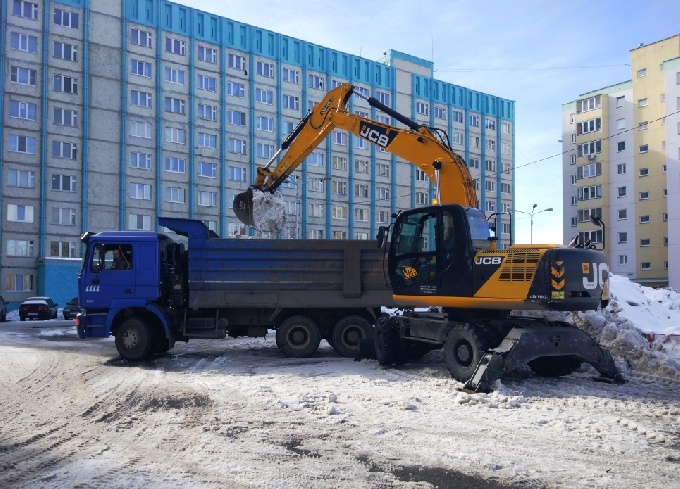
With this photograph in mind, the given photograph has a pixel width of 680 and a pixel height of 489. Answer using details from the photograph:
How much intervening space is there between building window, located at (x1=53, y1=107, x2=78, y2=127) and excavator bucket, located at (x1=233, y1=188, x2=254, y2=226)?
34707 millimetres

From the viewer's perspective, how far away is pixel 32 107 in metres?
44.5

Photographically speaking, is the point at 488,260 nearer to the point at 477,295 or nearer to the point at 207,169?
the point at 477,295

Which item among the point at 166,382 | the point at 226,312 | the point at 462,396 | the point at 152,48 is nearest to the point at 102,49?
the point at 152,48

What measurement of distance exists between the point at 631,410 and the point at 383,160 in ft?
183

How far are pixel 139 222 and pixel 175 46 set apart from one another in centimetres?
1465

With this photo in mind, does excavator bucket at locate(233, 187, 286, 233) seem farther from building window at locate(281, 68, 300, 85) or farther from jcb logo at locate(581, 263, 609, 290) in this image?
building window at locate(281, 68, 300, 85)

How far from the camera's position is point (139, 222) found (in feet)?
159

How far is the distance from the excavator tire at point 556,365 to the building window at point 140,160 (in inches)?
1693

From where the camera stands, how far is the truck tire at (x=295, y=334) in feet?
45.4

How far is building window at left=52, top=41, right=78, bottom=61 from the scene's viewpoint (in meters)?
45.3

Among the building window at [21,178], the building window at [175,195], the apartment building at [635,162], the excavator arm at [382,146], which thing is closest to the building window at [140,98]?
the building window at [175,195]

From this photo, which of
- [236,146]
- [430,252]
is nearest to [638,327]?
[430,252]

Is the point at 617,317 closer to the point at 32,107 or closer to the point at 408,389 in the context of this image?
the point at 408,389

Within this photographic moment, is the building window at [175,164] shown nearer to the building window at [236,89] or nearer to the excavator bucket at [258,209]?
the building window at [236,89]
